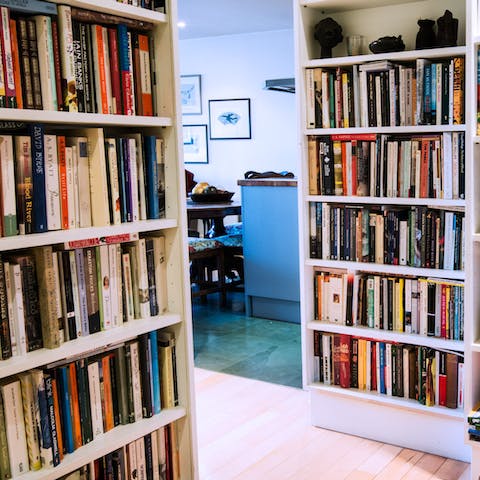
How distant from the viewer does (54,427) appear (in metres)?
1.75

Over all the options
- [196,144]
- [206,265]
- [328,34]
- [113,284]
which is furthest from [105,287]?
[196,144]

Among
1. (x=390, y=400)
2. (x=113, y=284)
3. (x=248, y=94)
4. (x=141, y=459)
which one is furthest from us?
(x=248, y=94)

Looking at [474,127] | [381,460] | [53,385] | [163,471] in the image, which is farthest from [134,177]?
[381,460]

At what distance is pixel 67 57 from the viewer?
170 centimetres

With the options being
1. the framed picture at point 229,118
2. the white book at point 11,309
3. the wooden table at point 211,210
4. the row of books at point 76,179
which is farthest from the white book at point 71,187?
the framed picture at point 229,118

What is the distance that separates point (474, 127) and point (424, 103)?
383 mm

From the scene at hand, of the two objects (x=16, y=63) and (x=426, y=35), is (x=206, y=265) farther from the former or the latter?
(x=16, y=63)

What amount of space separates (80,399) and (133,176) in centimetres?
61

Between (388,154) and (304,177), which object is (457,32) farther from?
(304,177)

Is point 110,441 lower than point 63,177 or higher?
lower

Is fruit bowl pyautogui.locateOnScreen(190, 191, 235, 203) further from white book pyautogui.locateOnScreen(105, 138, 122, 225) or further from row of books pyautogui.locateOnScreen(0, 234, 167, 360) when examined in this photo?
white book pyautogui.locateOnScreen(105, 138, 122, 225)

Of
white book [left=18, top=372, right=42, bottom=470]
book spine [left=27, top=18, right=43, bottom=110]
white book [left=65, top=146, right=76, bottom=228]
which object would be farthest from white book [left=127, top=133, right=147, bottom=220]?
white book [left=18, top=372, right=42, bottom=470]

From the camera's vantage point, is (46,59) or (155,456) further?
A: (155,456)

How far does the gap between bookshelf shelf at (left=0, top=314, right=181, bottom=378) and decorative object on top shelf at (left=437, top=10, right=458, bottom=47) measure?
1.47m
